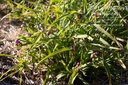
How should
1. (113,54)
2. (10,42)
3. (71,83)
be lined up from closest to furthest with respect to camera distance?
1. (71,83)
2. (113,54)
3. (10,42)

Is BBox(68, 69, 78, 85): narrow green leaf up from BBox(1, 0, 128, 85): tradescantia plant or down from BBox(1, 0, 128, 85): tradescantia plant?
down

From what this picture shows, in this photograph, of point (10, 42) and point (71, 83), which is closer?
point (71, 83)

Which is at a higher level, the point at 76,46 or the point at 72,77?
the point at 76,46

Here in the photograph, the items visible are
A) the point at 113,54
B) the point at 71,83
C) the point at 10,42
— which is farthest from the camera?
the point at 10,42

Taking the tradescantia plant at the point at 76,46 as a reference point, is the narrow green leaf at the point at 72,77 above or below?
below

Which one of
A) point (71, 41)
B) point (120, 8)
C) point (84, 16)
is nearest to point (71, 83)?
point (71, 41)

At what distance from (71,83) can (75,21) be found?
1.40 feet

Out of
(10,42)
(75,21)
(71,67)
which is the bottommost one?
(71,67)

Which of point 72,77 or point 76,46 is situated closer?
point 72,77

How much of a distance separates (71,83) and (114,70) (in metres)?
0.37

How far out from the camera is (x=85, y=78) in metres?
2.15

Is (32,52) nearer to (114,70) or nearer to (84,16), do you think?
(84,16)

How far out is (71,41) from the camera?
2.06m

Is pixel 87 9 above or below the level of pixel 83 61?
above
